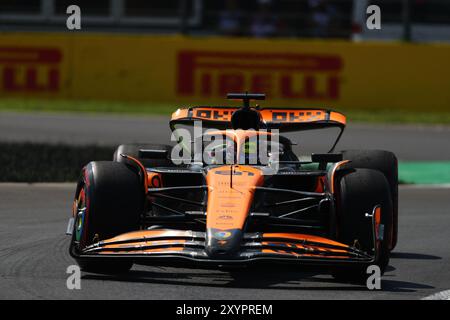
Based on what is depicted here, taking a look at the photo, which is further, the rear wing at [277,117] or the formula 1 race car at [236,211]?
the rear wing at [277,117]

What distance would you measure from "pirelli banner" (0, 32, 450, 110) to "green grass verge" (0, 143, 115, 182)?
818 cm

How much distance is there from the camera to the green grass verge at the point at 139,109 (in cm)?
2309

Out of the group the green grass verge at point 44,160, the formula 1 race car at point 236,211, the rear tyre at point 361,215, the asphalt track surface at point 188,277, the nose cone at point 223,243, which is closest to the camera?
the asphalt track surface at point 188,277

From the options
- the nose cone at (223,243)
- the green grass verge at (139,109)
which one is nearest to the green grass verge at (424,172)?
the green grass verge at (139,109)

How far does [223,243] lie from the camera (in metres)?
7.43

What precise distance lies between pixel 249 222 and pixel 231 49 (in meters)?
16.3

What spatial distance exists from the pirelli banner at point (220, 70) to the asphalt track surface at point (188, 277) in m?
12.7

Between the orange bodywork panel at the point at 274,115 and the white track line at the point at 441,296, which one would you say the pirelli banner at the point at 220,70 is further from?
the white track line at the point at 441,296

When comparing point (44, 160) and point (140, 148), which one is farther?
point (44, 160)

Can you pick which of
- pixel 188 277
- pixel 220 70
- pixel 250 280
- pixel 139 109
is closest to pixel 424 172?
pixel 250 280

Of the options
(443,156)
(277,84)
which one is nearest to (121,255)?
(443,156)

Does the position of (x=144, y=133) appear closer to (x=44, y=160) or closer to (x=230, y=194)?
(x=44, y=160)

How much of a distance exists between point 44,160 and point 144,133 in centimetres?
549
